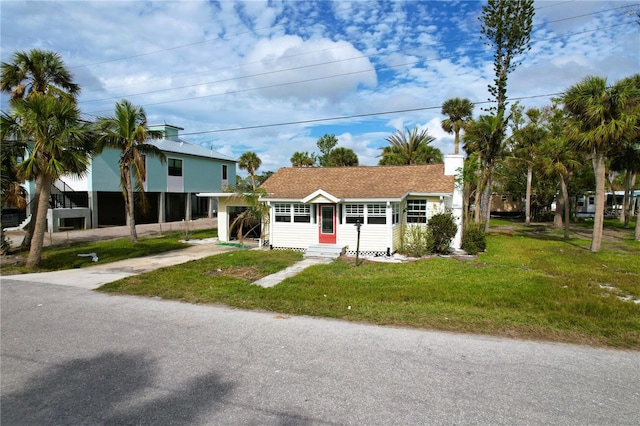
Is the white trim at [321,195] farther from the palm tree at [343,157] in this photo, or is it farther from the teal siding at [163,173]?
the palm tree at [343,157]

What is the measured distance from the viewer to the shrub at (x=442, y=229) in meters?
16.1

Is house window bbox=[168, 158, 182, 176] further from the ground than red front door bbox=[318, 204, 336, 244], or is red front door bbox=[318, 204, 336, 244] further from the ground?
house window bbox=[168, 158, 182, 176]

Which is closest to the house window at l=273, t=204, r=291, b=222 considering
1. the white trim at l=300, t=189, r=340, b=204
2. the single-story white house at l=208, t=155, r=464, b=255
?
the single-story white house at l=208, t=155, r=464, b=255

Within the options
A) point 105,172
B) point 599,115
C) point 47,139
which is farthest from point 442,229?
point 105,172

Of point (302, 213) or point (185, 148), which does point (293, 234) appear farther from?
point (185, 148)

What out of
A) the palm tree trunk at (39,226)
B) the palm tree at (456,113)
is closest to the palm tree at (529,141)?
the palm tree at (456,113)

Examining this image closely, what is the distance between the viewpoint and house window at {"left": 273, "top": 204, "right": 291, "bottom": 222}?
58.5ft

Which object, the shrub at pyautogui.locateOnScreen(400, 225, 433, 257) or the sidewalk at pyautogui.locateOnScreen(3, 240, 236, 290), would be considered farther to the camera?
the shrub at pyautogui.locateOnScreen(400, 225, 433, 257)

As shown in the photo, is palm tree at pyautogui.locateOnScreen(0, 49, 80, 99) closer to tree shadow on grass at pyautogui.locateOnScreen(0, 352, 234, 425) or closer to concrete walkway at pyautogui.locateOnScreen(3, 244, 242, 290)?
concrete walkway at pyautogui.locateOnScreen(3, 244, 242, 290)

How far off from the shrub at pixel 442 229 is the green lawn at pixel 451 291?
56.4 inches

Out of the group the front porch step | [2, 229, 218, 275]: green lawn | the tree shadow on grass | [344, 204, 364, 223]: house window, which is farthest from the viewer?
[344, 204, 364, 223]: house window

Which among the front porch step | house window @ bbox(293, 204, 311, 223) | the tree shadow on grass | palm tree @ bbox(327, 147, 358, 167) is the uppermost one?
palm tree @ bbox(327, 147, 358, 167)

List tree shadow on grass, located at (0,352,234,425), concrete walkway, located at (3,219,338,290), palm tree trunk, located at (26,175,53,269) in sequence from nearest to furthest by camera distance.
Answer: tree shadow on grass, located at (0,352,234,425)
concrete walkway, located at (3,219,338,290)
palm tree trunk, located at (26,175,53,269)

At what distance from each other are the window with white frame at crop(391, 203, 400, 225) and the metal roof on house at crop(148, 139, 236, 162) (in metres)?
23.1
